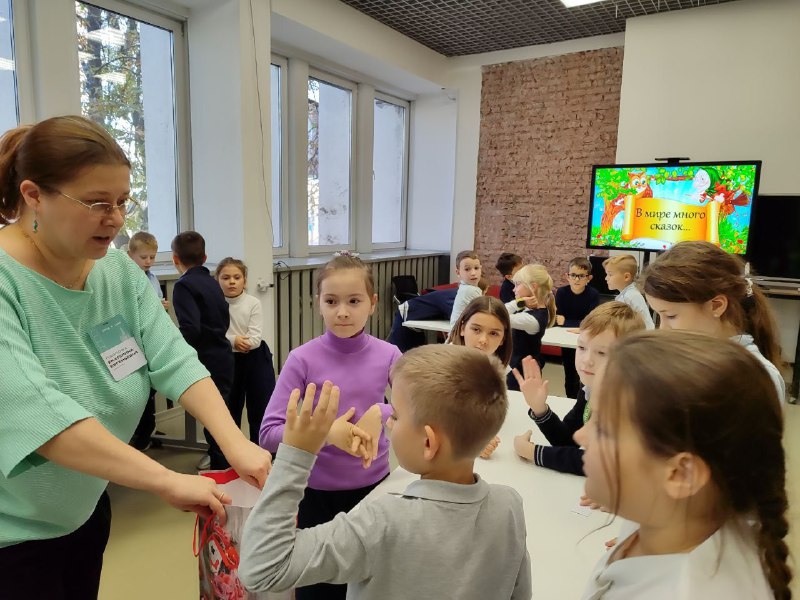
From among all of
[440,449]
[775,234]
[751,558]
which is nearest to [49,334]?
[440,449]

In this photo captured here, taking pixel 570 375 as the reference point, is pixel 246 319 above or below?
above

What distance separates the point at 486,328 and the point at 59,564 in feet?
5.14

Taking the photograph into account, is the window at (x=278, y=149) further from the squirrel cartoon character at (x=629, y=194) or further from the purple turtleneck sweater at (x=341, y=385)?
the purple turtleneck sweater at (x=341, y=385)

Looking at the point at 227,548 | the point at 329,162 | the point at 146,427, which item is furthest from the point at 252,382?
the point at 329,162

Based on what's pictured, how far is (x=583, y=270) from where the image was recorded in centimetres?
449

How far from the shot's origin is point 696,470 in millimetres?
648

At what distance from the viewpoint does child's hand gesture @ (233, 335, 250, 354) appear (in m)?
3.10

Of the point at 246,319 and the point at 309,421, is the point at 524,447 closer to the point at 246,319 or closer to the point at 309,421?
the point at 309,421

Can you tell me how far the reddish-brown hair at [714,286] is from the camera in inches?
64.0

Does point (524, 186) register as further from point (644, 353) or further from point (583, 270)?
point (644, 353)

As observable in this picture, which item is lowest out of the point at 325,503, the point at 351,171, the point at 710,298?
the point at 325,503

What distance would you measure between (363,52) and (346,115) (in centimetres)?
92

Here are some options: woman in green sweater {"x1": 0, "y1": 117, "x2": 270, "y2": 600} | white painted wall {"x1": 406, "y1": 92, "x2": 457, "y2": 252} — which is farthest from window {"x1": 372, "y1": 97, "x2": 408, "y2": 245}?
woman in green sweater {"x1": 0, "y1": 117, "x2": 270, "y2": 600}

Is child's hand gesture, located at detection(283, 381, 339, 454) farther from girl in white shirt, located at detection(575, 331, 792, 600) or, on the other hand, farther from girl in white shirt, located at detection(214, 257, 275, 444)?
girl in white shirt, located at detection(214, 257, 275, 444)
